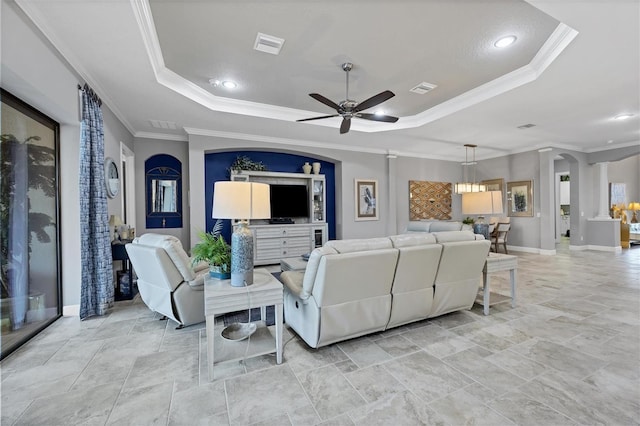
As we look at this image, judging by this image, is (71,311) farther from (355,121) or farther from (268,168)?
(355,121)

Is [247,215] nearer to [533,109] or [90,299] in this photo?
[90,299]

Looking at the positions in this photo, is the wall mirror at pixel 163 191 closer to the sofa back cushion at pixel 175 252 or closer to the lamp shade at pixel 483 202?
the sofa back cushion at pixel 175 252

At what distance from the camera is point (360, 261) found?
7.44ft

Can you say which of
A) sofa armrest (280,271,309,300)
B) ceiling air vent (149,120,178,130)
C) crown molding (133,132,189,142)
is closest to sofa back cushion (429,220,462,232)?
sofa armrest (280,271,309,300)

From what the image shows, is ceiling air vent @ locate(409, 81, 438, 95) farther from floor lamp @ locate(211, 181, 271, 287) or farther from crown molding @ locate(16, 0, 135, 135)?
crown molding @ locate(16, 0, 135, 135)

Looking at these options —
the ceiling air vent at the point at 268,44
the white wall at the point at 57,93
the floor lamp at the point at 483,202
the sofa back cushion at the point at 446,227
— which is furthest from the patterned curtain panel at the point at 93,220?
the sofa back cushion at the point at 446,227

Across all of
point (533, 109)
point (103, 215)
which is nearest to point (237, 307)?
point (103, 215)

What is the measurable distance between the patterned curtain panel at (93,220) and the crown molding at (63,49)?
0.51ft

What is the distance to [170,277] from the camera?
9.02 feet

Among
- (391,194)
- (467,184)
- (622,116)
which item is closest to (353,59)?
(391,194)

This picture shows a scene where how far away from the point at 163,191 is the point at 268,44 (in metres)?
4.10

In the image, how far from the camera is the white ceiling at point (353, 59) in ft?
7.88

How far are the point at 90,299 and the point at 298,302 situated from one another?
100 inches

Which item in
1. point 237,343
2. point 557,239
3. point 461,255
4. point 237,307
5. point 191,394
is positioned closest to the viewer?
point 191,394
